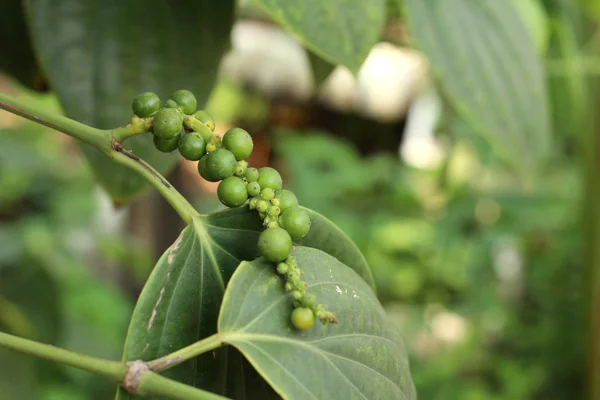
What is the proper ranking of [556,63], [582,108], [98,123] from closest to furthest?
[98,123] → [556,63] → [582,108]

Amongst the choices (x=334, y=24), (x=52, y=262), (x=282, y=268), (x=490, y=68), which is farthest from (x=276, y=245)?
(x=52, y=262)

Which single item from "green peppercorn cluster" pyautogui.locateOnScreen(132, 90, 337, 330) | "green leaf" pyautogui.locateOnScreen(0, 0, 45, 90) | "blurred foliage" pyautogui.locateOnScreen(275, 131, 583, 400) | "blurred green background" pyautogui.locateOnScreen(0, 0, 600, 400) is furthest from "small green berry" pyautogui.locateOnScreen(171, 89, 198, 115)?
"blurred foliage" pyautogui.locateOnScreen(275, 131, 583, 400)

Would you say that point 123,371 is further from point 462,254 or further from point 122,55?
point 462,254

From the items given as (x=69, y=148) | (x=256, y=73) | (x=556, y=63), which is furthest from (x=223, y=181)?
(x=256, y=73)

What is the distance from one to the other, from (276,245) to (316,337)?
0.03 m

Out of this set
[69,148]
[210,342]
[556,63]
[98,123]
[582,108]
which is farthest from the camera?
[69,148]

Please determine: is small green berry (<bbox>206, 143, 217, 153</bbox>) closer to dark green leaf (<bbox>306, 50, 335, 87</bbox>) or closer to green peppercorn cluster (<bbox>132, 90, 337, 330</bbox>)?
green peppercorn cluster (<bbox>132, 90, 337, 330</bbox>)

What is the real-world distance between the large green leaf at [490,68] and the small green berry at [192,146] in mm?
196

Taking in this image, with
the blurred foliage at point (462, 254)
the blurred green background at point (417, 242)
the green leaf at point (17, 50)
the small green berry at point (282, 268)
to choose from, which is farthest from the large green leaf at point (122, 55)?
the blurred foliage at point (462, 254)

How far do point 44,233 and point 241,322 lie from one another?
40.5 inches

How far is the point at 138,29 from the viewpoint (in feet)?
1.28

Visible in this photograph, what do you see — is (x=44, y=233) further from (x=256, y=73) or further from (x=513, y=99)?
(x=256, y=73)

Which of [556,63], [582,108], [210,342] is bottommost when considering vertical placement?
[210,342]

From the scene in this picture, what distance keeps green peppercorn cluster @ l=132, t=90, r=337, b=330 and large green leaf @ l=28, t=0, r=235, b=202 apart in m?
0.16
